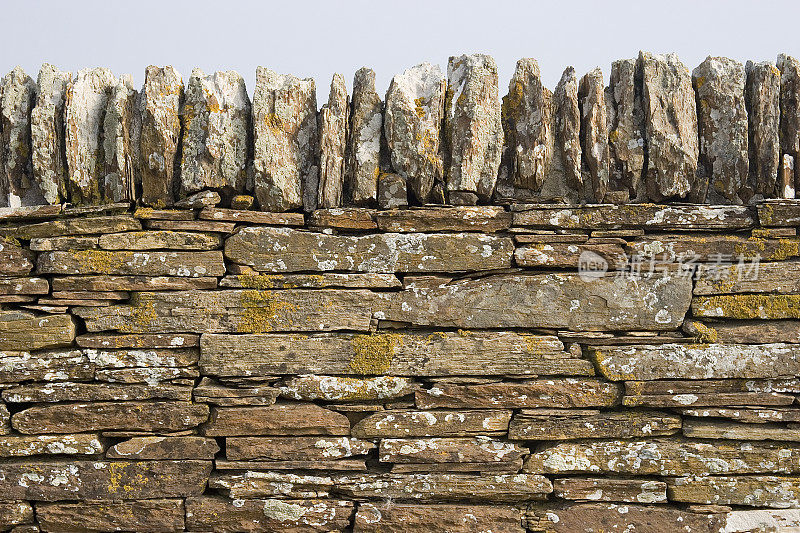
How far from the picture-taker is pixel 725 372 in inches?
120

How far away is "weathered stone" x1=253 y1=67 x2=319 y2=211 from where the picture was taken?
10.1 ft

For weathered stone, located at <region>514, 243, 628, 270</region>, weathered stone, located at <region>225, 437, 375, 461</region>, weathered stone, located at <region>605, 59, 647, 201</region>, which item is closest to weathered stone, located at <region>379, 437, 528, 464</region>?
weathered stone, located at <region>225, 437, 375, 461</region>

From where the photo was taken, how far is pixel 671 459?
304cm

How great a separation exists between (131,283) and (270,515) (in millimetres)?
1541

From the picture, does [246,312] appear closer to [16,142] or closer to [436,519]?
[436,519]

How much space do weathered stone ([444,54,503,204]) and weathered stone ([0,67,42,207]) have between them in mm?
2506

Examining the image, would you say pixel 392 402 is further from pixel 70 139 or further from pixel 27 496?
pixel 70 139

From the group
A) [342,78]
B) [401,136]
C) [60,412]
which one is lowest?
[60,412]

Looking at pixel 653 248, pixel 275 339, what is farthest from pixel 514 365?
pixel 275 339

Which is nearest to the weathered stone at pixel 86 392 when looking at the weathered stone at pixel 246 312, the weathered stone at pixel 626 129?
the weathered stone at pixel 246 312

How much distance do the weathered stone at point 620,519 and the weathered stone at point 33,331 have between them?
2.84 metres

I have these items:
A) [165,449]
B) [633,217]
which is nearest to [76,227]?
[165,449]

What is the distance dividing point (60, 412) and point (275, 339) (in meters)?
1.29

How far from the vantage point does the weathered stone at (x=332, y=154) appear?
10.3 ft
